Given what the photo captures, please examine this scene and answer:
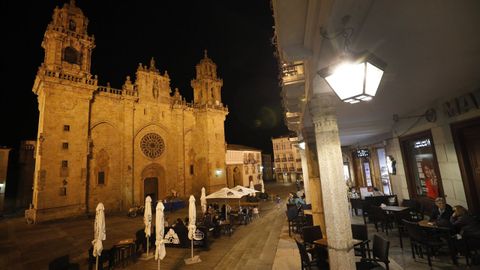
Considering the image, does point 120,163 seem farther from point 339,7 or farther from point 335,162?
point 339,7

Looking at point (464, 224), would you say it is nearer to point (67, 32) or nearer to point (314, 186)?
point (314, 186)

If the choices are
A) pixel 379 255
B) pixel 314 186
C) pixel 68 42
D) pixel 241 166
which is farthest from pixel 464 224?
pixel 241 166

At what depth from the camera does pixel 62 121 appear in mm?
19172

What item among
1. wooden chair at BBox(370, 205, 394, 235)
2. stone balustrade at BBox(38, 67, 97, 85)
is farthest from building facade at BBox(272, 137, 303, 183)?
wooden chair at BBox(370, 205, 394, 235)

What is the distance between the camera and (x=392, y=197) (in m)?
10.5

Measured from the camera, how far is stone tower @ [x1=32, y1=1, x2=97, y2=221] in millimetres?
17847

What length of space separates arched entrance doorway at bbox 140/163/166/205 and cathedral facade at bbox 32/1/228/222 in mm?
109

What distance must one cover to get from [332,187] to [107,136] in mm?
23394

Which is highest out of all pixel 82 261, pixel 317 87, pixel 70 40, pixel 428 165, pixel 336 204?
pixel 70 40

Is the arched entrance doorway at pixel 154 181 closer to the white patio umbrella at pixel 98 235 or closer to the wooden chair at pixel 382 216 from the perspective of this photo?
the white patio umbrella at pixel 98 235

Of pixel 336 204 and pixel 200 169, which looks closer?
pixel 336 204

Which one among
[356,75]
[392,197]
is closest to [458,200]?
[392,197]

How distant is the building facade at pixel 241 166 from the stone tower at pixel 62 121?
22284mm

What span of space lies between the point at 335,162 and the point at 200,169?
82.6 feet
